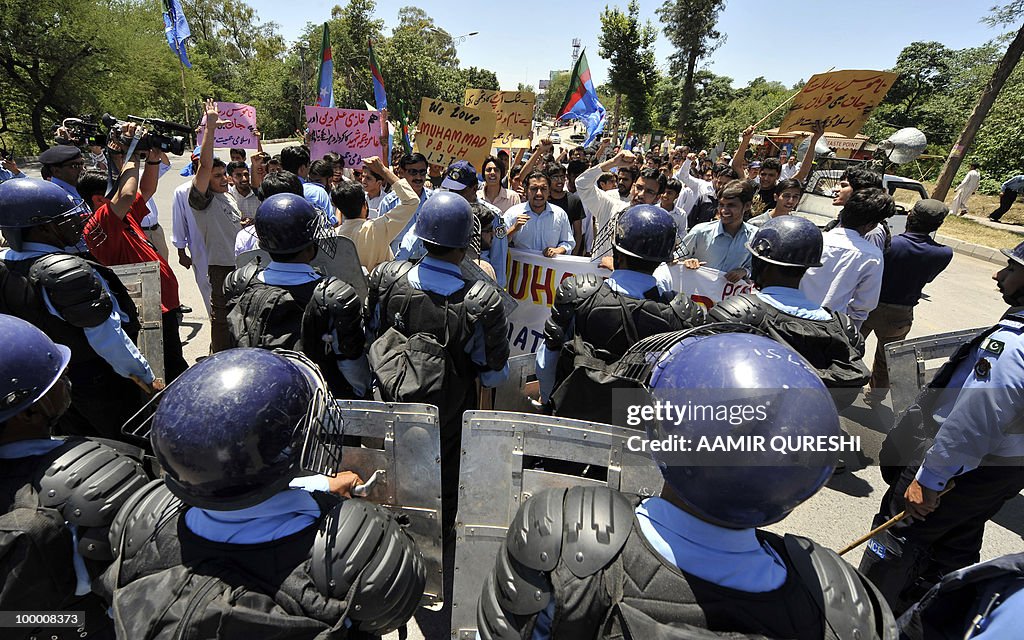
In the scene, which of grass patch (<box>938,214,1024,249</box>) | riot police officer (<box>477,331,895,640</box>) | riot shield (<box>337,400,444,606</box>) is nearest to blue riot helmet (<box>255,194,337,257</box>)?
riot shield (<box>337,400,444,606</box>)

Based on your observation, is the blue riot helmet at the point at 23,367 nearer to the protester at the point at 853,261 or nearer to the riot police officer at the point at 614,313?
the riot police officer at the point at 614,313

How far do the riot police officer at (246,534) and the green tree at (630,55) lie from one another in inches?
1472

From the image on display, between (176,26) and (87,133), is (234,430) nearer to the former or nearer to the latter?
(87,133)

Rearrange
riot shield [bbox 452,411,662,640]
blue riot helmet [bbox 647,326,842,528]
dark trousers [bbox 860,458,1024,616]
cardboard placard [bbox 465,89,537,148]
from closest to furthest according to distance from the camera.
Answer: blue riot helmet [bbox 647,326,842,528], riot shield [bbox 452,411,662,640], dark trousers [bbox 860,458,1024,616], cardboard placard [bbox 465,89,537,148]

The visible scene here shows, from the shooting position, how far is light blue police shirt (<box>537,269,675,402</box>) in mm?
2693

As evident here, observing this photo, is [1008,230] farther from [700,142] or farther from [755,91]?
[755,91]

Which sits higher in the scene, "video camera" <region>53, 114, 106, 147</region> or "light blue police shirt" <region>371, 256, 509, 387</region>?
"video camera" <region>53, 114, 106, 147</region>

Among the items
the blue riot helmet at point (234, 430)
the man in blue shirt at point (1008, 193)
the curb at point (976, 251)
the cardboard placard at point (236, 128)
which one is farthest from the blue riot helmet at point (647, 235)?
the man in blue shirt at point (1008, 193)

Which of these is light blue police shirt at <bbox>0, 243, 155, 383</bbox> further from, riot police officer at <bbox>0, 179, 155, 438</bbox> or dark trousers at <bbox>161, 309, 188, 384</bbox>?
dark trousers at <bbox>161, 309, 188, 384</bbox>

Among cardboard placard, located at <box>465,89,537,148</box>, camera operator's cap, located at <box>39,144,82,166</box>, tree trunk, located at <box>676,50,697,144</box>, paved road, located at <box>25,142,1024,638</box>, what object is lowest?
paved road, located at <box>25,142,1024,638</box>

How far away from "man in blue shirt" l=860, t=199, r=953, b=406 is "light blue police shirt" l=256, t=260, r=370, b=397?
4.43 metres

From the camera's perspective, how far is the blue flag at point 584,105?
9070 millimetres

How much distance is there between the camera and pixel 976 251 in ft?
41.7

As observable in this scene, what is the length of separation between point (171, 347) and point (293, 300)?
2134 millimetres
